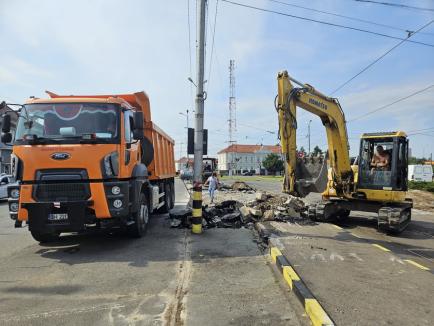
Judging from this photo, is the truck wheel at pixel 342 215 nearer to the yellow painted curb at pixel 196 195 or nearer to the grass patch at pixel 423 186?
the yellow painted curb at pixel 196 195

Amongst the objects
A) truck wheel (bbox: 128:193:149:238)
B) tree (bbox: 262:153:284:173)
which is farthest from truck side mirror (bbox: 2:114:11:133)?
tree (bbox: 262:153:284:173)

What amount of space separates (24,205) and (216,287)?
14.1 ft

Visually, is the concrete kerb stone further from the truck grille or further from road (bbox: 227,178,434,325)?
the truck grille

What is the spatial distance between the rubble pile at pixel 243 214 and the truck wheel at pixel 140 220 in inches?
58.5

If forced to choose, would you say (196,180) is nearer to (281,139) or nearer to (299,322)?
(281,139)

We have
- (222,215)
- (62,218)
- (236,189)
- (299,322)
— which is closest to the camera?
(299,322)

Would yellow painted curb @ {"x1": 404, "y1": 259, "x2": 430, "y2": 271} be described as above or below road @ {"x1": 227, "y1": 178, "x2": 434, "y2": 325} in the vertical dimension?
below

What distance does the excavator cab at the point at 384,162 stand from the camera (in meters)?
11.5

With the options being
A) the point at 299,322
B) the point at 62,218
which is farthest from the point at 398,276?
the point at 62,218

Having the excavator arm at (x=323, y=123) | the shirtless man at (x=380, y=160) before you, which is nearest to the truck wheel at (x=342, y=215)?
the excavator arm at (x=323, y=123)

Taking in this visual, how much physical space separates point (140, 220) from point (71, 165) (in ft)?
7.64

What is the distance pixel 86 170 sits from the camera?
7605 millimetres

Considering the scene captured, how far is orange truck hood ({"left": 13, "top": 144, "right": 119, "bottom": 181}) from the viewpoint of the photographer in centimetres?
758

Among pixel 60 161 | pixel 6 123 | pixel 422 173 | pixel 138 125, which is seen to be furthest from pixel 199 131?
pixel 422 173
